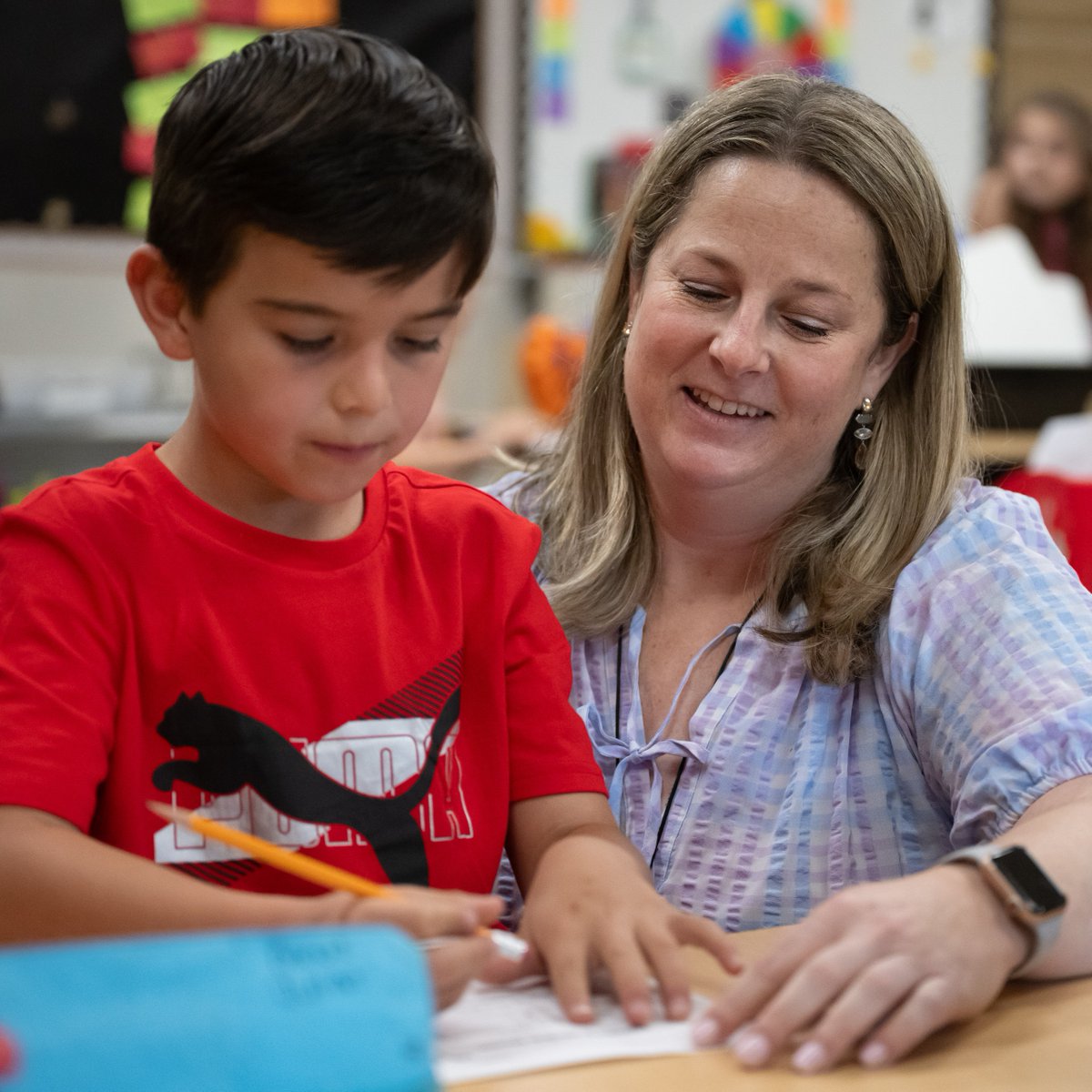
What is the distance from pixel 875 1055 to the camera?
0.81 metres

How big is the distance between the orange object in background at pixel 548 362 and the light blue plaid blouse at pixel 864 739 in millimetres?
2150

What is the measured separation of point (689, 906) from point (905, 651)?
0.29 metres

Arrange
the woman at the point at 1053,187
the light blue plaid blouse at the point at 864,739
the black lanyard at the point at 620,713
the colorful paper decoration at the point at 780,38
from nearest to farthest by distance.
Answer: the light blue plaid blouse at the point at 864,739 → the black lanyard at the point at 620,713 → the woman at the point at 1053,187 → the colorful paper decoration at the point at 780,38

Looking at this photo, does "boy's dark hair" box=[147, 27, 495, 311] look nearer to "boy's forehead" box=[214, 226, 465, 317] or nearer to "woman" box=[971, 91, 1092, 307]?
"boy's forehead" box=[214, 226, 465, 317]

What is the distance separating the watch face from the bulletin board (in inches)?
148

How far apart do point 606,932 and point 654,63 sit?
4389 mm

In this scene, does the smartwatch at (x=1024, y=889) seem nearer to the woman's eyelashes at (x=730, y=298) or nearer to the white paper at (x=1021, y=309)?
the woman's eyelashes at (x=730, y=298)

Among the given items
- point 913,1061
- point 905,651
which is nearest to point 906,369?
point 905,651

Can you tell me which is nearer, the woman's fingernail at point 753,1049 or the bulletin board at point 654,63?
the woman's fingernail at point 753,1049

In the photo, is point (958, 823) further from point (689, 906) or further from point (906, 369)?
point (906, 369)

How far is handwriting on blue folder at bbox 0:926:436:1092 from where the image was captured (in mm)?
547

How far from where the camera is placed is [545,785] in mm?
1062

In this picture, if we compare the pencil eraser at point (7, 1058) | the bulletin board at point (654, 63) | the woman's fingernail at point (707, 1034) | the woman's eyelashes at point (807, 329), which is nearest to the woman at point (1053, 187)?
the bulletin board at point (654, 63)

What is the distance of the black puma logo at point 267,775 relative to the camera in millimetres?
952
